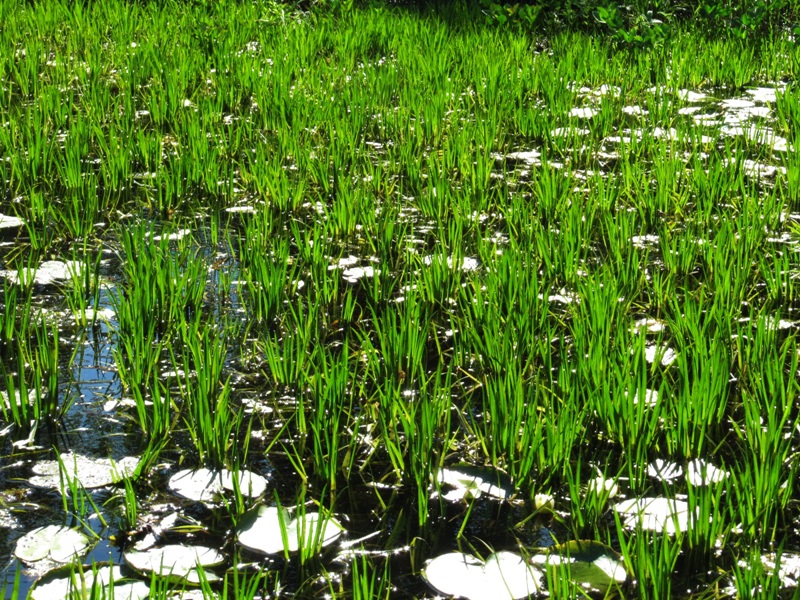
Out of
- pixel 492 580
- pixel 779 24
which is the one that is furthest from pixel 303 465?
pixel 779 24

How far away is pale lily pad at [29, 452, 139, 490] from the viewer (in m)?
1.47

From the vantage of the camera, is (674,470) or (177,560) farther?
(674,470)

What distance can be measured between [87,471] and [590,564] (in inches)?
32.4

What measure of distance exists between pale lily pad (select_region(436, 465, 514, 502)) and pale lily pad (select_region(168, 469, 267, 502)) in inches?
11.8

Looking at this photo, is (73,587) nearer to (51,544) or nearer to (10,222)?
(51,544)

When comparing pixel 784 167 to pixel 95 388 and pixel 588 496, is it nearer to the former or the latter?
pixel 588 496

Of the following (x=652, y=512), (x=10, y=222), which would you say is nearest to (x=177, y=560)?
(x=652, y=512)

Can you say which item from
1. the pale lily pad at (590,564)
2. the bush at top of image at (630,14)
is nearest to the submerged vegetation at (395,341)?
the pale lily pad at (590,564)

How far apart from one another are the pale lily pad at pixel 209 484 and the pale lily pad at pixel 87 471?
0.27 ft

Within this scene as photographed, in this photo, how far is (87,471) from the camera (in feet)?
4.96

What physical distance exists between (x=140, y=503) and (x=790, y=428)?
1150 mm

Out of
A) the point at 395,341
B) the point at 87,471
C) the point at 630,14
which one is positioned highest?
the point at 630,14

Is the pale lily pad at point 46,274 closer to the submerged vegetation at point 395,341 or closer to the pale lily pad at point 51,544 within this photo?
the submerged vegetation at point 395,341

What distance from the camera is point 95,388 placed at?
5.96ft
